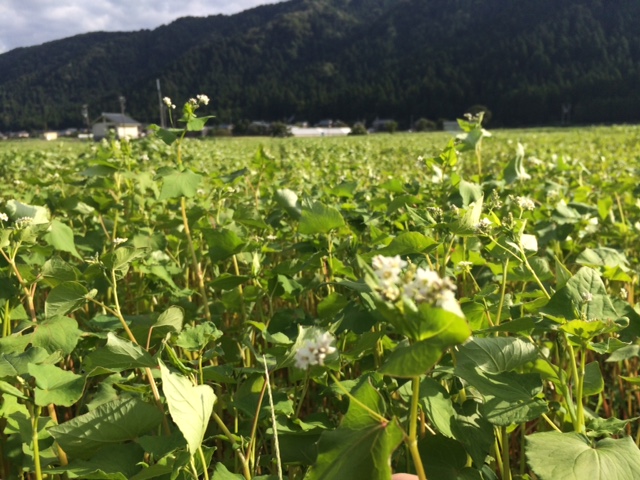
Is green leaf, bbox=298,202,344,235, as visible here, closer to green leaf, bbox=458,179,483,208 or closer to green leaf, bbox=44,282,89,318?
green leaf, bbox=458,179,483,208

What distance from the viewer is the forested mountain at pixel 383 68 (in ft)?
240

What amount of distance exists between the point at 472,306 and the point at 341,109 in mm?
87602

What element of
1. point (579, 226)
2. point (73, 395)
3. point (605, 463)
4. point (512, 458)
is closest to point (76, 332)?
point (73, 395)

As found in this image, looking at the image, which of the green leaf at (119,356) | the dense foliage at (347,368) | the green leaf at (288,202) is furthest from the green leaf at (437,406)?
the green leaf at (288,202)

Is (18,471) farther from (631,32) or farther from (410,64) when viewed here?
(410,64)

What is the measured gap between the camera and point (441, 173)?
2225 mm

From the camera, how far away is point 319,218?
1554mm

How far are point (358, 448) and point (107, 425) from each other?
562mm

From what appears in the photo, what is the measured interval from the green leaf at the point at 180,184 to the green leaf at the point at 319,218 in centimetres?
39

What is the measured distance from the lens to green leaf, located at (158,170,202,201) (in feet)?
5.55

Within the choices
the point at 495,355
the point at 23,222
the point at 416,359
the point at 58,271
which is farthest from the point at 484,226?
the point at 23,222

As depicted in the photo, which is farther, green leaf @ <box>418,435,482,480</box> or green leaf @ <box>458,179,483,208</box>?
green leaf @ <box>458,179,483,208</box>

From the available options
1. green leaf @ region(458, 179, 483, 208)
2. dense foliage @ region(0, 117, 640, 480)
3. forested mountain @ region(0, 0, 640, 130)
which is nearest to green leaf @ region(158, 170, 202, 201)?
dense foliage @ region(0, 117, 640, 480)

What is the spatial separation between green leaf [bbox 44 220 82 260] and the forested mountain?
6547 centimetres
